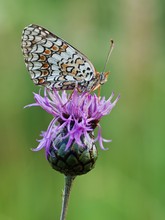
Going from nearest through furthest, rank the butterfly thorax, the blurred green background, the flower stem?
1. the flower stem
2. the butterfly thorax
3. the blurred green background

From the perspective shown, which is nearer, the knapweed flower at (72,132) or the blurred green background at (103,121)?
the knapweed flower at (72,132)

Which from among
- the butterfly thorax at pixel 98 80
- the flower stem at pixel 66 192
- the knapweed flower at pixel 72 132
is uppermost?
the butterfly thorax at pixel 98 80

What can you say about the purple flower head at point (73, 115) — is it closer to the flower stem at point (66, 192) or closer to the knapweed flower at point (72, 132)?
the knapweed flower at point (72, 132)

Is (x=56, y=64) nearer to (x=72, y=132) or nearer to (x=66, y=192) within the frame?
(x=72, y=132)

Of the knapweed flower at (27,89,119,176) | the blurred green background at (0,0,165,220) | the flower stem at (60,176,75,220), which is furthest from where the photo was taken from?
the blurred green background at (0,0,165,220)

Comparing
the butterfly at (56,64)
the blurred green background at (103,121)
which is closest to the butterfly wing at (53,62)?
the butterfly at (56,64)

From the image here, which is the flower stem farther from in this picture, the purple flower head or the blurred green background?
the blurred green background

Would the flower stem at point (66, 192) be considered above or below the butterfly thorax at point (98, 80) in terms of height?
below

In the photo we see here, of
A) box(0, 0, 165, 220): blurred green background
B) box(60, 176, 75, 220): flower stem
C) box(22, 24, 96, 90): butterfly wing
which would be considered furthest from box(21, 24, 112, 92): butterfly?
box(0, 0, 165, 220): blurred green background
